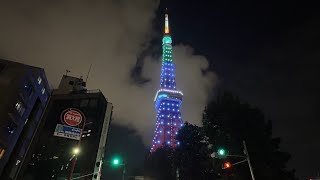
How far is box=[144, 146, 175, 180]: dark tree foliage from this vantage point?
5234 centimetres

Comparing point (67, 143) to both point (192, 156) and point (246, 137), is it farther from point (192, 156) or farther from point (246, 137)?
point (246, 137)

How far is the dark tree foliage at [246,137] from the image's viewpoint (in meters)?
29.7

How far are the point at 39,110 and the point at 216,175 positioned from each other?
114 ft

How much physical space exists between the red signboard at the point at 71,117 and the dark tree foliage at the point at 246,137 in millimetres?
19090

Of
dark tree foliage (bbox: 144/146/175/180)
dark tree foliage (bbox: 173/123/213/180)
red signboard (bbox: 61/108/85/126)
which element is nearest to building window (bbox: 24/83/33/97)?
red signboard (bbox: 61/108/85/126)

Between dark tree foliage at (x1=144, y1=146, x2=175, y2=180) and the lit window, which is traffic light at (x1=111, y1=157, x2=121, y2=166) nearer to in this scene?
the lit window

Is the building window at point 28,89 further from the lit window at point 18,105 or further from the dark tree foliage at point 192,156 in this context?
the dark tree foliage at point 192,156

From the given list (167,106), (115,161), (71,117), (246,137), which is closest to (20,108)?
(71,117)

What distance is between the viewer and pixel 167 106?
429 ft

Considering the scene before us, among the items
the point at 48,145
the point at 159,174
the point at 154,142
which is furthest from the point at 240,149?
the point at 154,142

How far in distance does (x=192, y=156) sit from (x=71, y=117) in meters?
23.3

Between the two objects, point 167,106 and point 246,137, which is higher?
point 167,106

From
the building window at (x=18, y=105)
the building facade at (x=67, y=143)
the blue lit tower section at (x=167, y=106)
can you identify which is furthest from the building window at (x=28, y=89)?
the blue lit tower section at (x=167, y=106)

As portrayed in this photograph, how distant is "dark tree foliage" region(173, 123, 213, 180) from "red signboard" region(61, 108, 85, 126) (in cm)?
2187
